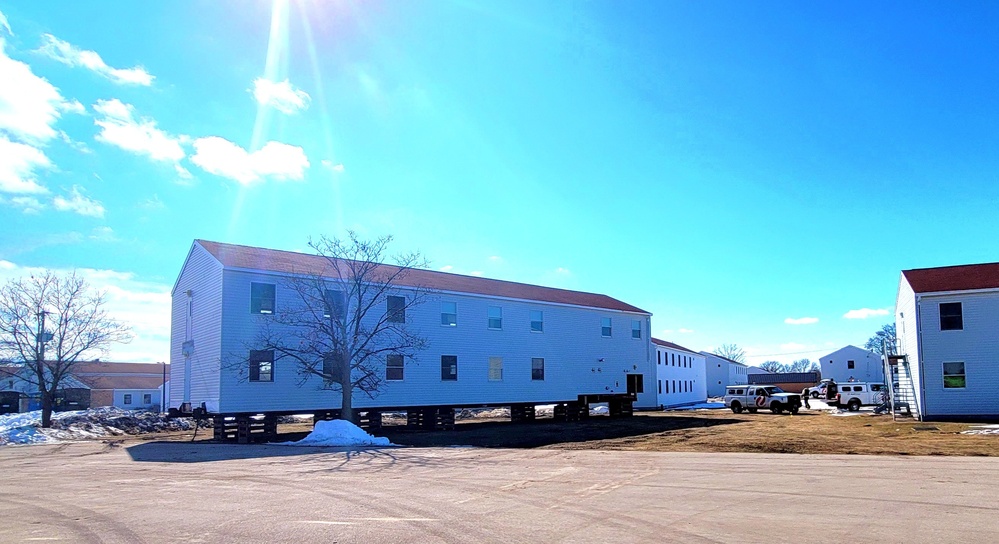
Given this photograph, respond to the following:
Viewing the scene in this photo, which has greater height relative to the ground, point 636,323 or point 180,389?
point 636,323

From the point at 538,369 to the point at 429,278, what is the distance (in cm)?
756

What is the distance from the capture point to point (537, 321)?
125ft

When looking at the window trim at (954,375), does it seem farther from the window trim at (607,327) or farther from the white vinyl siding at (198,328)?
the white vinyl siding at (198,328)

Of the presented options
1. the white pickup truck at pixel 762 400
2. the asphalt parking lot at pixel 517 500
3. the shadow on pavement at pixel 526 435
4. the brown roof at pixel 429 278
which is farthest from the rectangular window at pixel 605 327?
the asphalt parking lot at pixel 517 500

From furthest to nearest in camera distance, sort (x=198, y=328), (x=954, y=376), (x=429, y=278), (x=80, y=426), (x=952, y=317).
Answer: (x=80, y=426) < (x=429, y=278) < (x=952, y=317) < (x=954, y=376) < (x=198, y=328)

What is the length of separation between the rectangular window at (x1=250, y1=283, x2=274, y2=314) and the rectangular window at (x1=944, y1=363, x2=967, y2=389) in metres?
29.1

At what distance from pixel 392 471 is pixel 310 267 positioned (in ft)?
54.7

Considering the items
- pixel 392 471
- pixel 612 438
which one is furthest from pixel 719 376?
pixel 392 471

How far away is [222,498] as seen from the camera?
1182 centimetres

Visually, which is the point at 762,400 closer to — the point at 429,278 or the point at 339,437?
the point at 429,278

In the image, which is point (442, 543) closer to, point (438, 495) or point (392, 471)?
point (438, 495)

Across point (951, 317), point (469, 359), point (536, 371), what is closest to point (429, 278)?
point (469, 359)

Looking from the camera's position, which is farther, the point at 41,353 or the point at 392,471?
the point at 41,353

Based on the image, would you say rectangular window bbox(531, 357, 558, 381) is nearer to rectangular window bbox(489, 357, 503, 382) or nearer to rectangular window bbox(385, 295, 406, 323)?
rectangular window bbox(489, 357, 503, 382)
